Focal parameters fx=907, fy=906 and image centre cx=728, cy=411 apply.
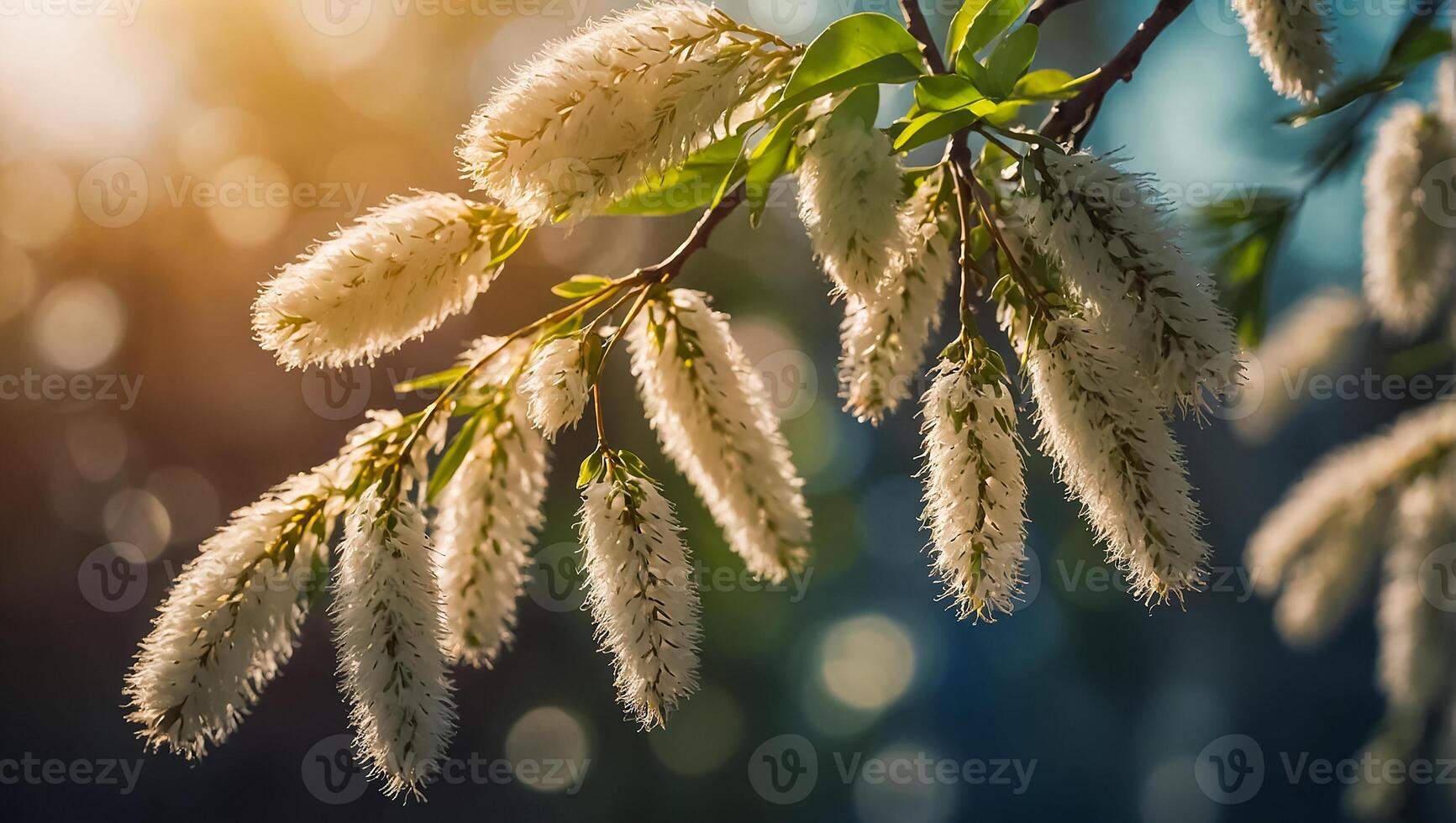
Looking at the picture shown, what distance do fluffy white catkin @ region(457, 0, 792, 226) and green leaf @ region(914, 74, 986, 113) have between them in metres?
0.08

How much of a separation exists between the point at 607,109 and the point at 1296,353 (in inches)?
43.0

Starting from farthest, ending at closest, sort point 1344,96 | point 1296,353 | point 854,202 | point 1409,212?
1. point 1296,353
2. point 1409,212
3. point 1344,96
4. point 854,202

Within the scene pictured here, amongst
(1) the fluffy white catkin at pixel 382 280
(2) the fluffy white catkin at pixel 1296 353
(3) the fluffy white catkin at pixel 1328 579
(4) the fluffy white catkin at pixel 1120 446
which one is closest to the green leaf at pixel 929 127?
(4) the fluffy white catkin at pixel 1120 446

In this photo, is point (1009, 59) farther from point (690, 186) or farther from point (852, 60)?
point (690, 186)

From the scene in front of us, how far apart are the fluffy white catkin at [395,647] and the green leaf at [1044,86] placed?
41 cm

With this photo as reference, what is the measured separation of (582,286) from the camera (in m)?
0.56

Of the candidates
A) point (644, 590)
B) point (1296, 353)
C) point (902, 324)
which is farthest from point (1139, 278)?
point (1296, 353)

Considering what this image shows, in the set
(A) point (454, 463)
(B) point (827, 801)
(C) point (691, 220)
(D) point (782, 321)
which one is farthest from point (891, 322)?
(B) point (827, 801)

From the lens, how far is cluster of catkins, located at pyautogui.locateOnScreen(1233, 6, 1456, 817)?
809 mm

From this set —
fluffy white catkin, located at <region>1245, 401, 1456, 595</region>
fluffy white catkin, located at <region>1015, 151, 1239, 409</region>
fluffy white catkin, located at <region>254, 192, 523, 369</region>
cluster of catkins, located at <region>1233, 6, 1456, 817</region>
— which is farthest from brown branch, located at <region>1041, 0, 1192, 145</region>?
fluffy white catkin, located at <region>1245, 401, 1456, 595</region>

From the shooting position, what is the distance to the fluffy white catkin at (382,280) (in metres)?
0.49

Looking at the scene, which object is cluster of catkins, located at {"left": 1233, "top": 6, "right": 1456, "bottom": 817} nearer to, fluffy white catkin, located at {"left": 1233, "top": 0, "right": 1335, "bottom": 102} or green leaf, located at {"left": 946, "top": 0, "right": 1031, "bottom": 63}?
fluffy white catkin, located at {"left": 1233, "top": 0, "right": 1335, "bottom": 102}

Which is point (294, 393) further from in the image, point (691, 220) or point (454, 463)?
point (454, 463)

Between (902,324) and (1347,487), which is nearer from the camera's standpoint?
(902,324)
